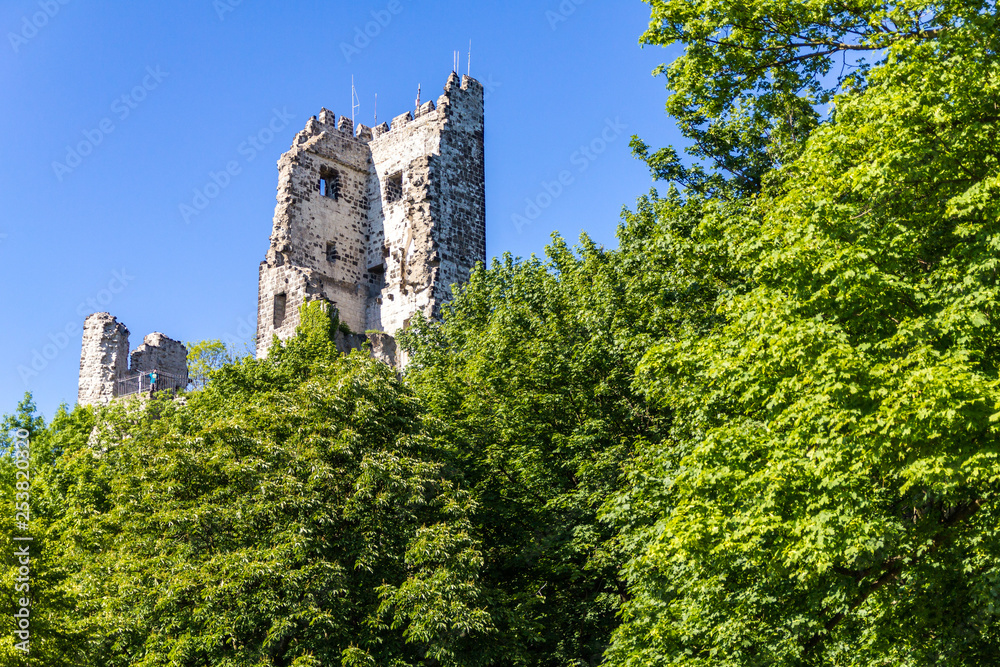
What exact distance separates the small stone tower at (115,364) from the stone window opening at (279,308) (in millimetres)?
6371

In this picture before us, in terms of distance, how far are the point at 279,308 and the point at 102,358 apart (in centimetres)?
851

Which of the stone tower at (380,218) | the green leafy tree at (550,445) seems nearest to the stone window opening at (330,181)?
the stone tower at (380,218)

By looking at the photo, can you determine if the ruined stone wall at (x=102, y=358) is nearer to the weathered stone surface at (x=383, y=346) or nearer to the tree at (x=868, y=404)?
the weathered stone surface at (x=383, y=346)

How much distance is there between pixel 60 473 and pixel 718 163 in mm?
17684

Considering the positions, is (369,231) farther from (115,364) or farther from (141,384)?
(115,364)

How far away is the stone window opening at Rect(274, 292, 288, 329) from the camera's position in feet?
104

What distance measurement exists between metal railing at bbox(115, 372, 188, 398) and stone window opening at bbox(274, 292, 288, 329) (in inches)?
248

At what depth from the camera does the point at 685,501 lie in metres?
12.5

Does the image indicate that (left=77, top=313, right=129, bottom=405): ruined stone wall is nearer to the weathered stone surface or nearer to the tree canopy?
the weathered stone surface

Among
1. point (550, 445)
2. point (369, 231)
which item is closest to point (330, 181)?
point (369, 231)

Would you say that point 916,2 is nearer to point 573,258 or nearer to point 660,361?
point 660,361

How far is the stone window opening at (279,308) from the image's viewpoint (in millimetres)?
31750

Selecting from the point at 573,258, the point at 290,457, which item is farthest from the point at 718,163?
the point at 290,457

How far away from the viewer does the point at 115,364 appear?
119 feet
